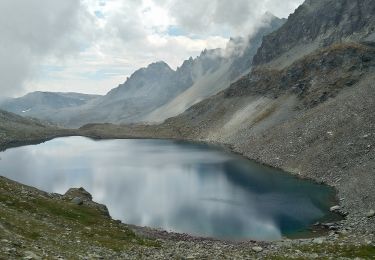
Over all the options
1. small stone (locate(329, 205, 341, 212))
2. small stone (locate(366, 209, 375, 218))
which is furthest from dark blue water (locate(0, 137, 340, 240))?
small stone (locate(366, 209, 375, 218))

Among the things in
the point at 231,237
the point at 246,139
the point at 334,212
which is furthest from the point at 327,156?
the point at 246,139

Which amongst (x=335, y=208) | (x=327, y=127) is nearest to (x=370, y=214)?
(x=335, y=208)

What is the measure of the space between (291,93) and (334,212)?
401ft

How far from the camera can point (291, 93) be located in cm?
18238

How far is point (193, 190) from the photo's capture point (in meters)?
88.4

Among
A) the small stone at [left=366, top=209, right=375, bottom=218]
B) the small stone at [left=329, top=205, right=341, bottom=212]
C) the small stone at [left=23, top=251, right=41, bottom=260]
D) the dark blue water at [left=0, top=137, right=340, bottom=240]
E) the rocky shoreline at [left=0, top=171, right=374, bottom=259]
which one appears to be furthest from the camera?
the small stone at [left=329, top=205, right=341, bottom=212]

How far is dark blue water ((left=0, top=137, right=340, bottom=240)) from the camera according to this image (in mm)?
63281

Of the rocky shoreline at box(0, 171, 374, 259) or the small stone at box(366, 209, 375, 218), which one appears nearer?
the rocky shoreline at box(0, 171, 374, 259)

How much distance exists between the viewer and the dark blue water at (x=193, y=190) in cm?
6328

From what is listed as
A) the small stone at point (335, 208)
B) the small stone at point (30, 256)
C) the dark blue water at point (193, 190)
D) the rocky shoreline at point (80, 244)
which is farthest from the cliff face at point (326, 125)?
the small stone at point (30, 256)

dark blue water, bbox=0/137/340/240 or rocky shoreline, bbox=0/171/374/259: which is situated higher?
dark blue water, bbox=0/137/340/240

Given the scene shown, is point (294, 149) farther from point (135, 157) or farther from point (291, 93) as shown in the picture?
point (291, 93)

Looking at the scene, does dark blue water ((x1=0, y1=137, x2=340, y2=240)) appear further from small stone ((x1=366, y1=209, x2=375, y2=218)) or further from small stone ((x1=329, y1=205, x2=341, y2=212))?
small stone ((x1=366, y1=209, x2=375, y2=218))

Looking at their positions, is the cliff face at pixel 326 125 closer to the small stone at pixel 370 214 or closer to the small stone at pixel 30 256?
the small stone at pixel 370 214
